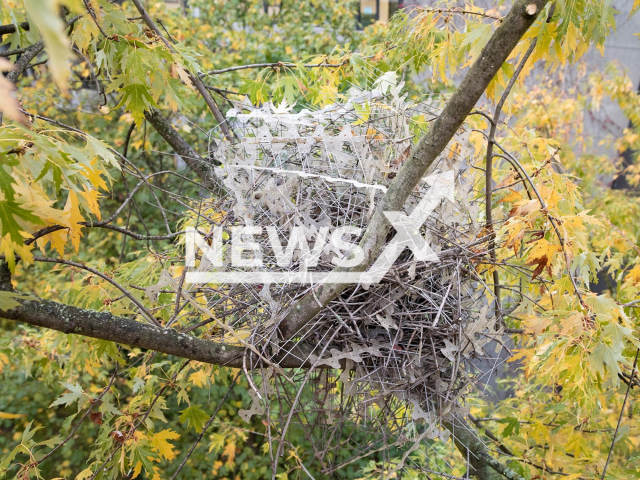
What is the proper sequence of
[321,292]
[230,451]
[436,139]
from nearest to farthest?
[436,139] < [321,292] < [230,451]

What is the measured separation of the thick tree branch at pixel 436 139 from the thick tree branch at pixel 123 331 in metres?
0.14

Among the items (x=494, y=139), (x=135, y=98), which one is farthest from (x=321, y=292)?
(x=135, y=98)

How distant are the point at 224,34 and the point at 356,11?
4.57 ft

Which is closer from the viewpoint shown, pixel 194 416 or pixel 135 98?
pixel 135 98

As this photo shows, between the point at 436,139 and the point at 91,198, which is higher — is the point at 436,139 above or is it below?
above

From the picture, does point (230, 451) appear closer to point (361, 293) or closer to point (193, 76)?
point (193, 76)

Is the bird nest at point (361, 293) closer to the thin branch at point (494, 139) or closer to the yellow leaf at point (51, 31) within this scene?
the thin branch at point (494, 139)

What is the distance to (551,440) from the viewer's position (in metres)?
2.17

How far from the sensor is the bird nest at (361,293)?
1.32 m

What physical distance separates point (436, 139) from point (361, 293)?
440mm

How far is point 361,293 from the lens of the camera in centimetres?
131

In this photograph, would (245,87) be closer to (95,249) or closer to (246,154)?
(246,154)

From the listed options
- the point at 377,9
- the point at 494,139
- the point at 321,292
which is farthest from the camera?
the point at 377,9

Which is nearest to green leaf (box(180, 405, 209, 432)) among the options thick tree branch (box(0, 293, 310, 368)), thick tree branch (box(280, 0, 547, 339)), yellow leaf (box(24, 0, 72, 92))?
thick tree branch (box(0, 293, 310, 368))
